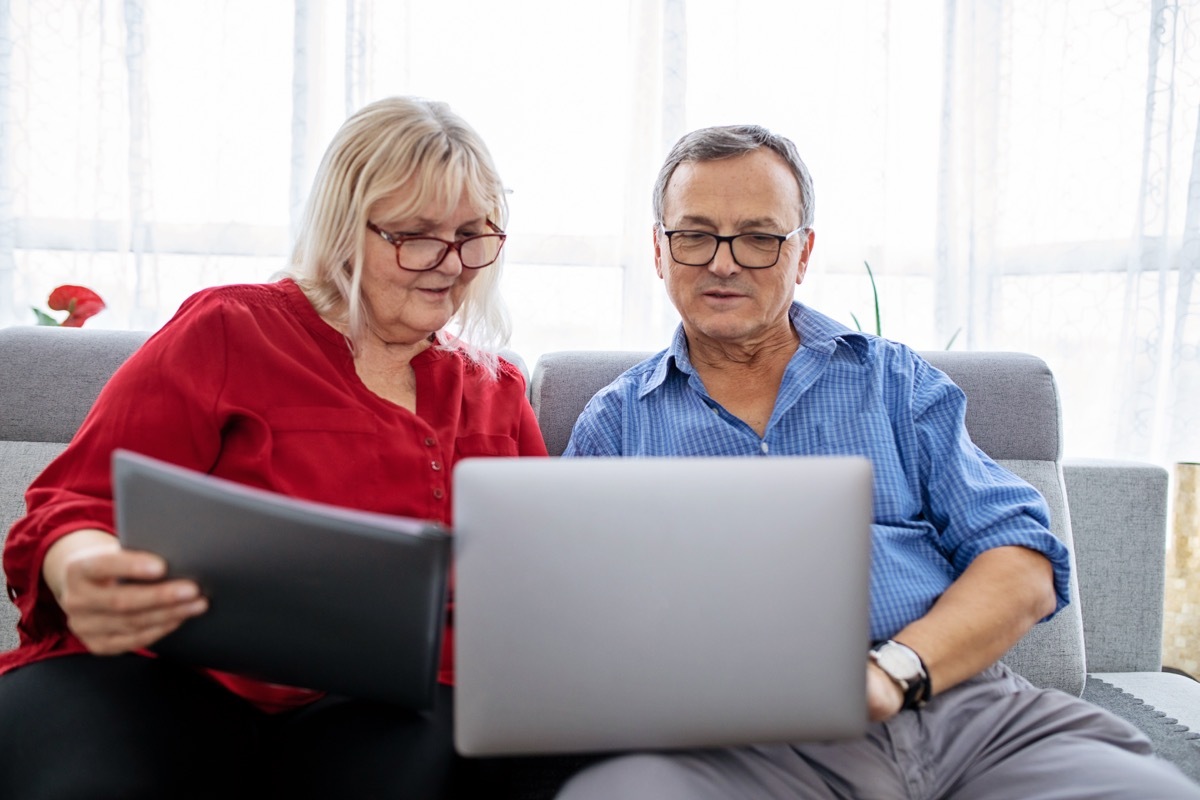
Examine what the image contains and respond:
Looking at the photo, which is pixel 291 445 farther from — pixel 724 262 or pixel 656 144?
pixel 656 144

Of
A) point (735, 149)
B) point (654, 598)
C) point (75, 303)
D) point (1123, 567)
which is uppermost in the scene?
point (735, 149)

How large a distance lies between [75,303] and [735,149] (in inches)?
58.3

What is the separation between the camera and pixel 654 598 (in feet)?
2.66

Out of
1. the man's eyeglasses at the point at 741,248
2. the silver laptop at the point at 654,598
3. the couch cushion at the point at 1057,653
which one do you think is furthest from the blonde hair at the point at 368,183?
the couch cushion at the point at 1057,653

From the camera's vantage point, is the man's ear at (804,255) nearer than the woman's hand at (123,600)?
No

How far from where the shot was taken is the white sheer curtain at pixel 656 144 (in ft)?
8.40

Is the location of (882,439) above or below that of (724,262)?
below

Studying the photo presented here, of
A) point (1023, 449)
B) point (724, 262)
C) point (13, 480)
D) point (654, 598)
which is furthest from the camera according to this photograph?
point (1023, 449)

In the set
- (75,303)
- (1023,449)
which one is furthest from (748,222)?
(75,303)

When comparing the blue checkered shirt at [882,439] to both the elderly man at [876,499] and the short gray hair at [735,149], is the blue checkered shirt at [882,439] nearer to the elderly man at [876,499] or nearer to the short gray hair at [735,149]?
the elderly man at [876,499]

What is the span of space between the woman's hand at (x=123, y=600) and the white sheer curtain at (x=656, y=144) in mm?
1856

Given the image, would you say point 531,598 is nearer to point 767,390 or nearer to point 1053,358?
point 767,390

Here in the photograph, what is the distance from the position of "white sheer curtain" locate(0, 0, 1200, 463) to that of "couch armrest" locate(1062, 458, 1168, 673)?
1074 millimetres

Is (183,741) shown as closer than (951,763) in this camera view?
Yes
